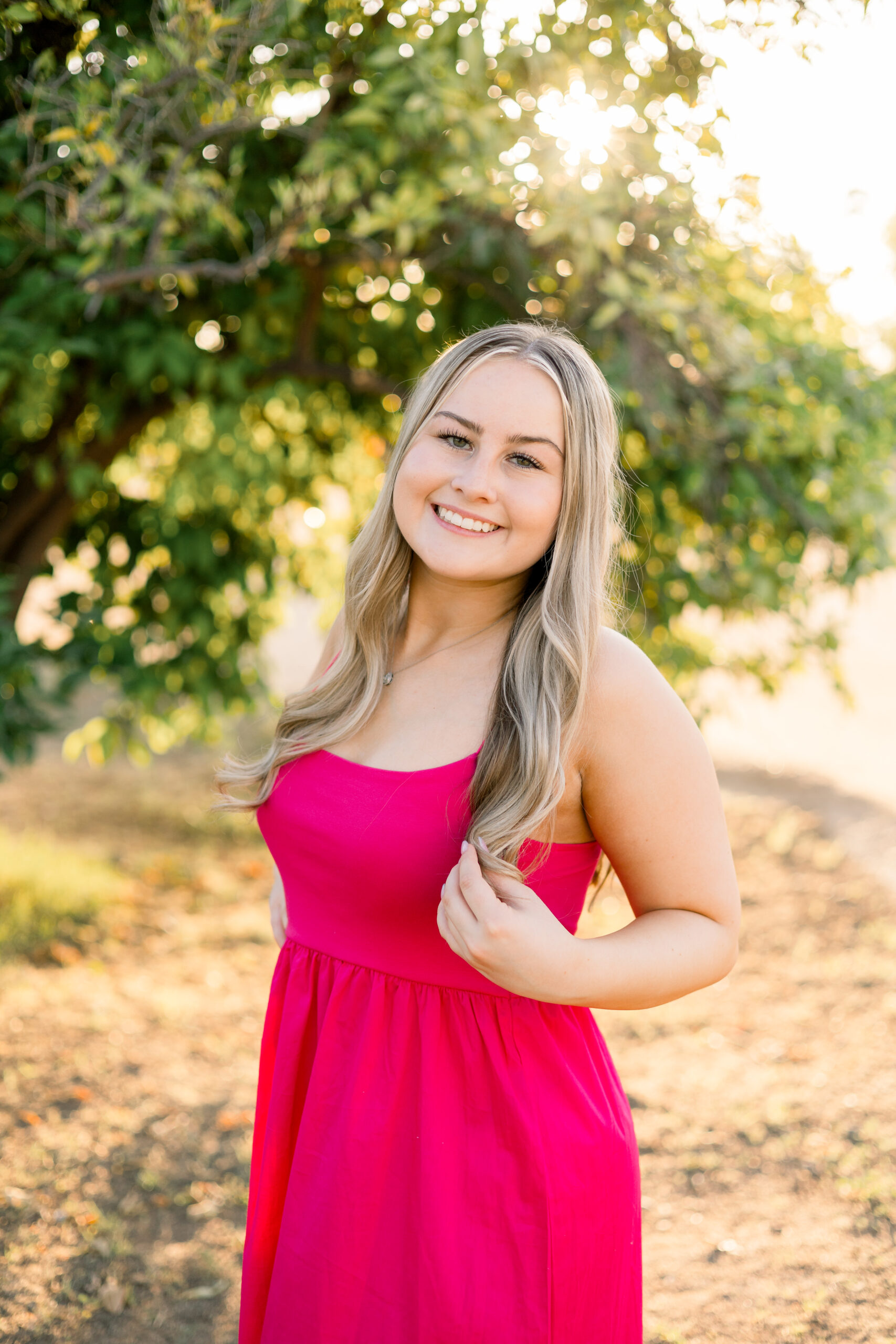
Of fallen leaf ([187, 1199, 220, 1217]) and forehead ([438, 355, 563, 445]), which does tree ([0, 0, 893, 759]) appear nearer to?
forehead ([438, 355, 563, 445])

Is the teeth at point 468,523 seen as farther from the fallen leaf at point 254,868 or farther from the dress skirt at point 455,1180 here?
the fallen leaf at point 254,868

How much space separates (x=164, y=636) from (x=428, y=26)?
8.59 feet

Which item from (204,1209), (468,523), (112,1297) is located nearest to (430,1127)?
(468,523)

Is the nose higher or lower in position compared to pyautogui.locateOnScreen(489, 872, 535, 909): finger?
higher

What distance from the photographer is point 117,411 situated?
13.6 feet

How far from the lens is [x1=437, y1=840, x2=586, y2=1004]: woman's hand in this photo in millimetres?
1395

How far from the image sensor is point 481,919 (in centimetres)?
139

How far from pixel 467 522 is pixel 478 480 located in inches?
3.0

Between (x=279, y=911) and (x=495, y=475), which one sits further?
(x=279, y=911)

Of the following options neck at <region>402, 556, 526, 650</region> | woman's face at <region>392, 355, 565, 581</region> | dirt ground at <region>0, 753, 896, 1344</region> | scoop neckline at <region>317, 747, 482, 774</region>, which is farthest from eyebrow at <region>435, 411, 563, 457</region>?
dirt ground at <region>0, 753, 896, 1344</region>

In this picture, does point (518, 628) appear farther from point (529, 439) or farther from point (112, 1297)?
point (112, 1297)

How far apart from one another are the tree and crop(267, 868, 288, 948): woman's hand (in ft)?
5.91

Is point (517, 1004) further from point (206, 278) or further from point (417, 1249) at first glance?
point (206, 278)

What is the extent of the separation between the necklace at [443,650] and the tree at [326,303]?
1634mm
